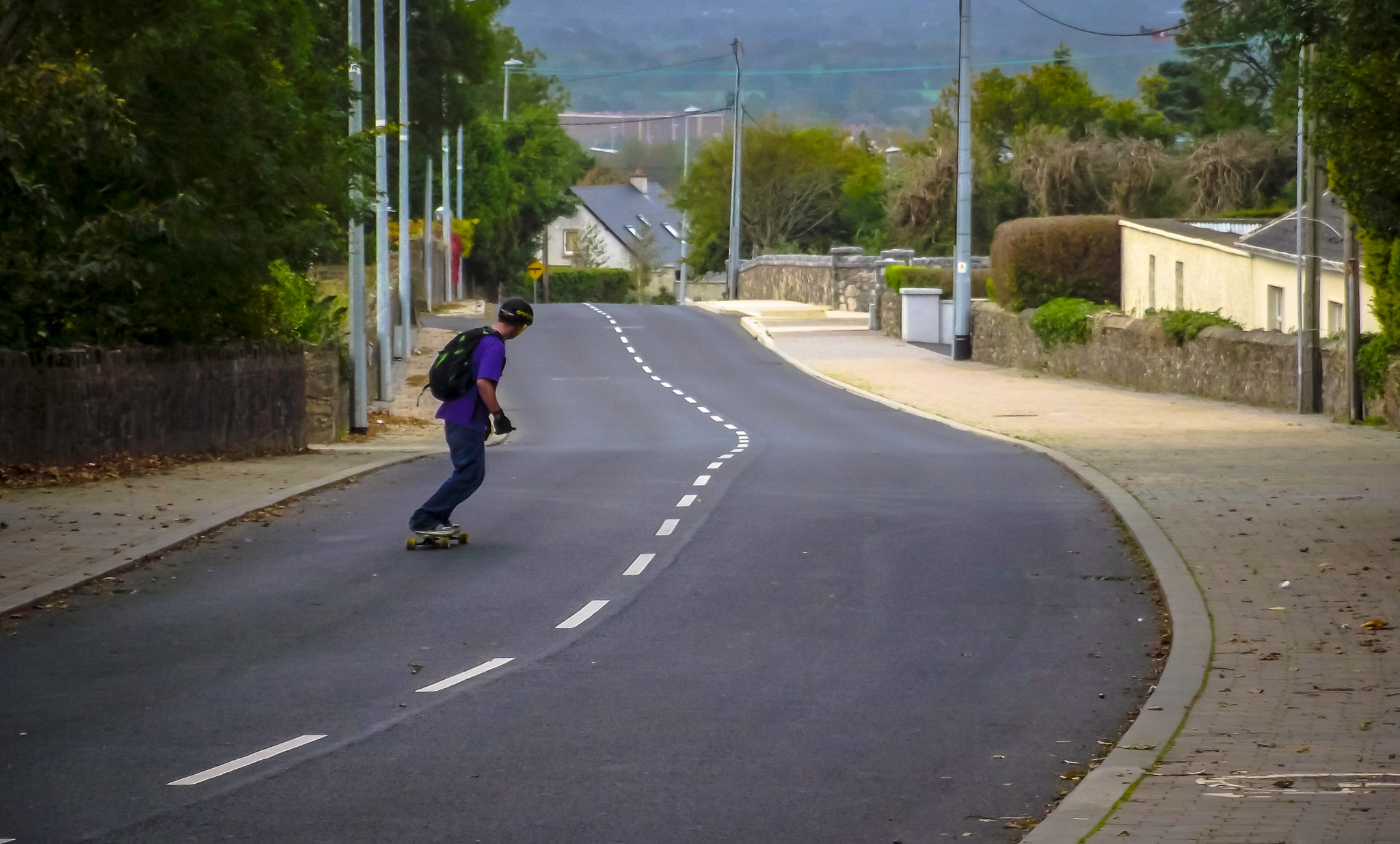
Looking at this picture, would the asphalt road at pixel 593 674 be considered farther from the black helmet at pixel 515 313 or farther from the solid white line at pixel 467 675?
the black helmet at pixel 515 313

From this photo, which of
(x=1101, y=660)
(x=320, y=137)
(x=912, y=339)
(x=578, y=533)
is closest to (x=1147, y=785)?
(x=1101, y=660)

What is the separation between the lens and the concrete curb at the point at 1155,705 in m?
5.80

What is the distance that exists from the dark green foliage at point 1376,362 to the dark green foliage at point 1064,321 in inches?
511

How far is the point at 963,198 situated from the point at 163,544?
32569 mm

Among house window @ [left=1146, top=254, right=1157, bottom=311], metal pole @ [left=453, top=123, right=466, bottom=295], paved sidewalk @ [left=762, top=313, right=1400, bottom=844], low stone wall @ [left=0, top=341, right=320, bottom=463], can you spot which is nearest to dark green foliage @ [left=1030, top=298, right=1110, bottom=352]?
house window @ [left=1146, top=254, right=1157, bottom=311]

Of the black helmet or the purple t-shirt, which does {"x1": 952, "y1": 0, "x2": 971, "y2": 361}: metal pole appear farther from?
the purple t-shirt

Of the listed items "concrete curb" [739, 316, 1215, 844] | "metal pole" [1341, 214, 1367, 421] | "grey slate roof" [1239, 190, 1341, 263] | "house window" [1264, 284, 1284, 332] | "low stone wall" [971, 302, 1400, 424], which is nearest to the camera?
"concrete curb" [739, 316, 1215, 844]

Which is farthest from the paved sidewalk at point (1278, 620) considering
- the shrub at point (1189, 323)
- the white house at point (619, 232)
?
the white house at point (619, 232)

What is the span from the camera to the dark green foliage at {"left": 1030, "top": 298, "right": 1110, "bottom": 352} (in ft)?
126

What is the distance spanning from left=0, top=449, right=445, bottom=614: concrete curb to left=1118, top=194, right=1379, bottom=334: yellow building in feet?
59.0

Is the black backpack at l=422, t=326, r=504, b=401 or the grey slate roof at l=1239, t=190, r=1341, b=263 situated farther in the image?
the grey slate roof at l=1239, t=190, r=1341, b=263

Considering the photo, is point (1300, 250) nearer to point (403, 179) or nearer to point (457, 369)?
point (457, 369)

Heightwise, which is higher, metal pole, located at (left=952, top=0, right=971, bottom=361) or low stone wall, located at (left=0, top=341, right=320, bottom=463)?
metal pole, located at (left=952, top=0, right=971, bottom=361)

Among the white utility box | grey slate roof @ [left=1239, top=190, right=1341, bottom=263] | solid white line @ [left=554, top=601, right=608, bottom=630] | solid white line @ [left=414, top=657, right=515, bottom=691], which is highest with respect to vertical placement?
grey slate roof @ [left=1239, top=190, right=1341, bottom=263]
